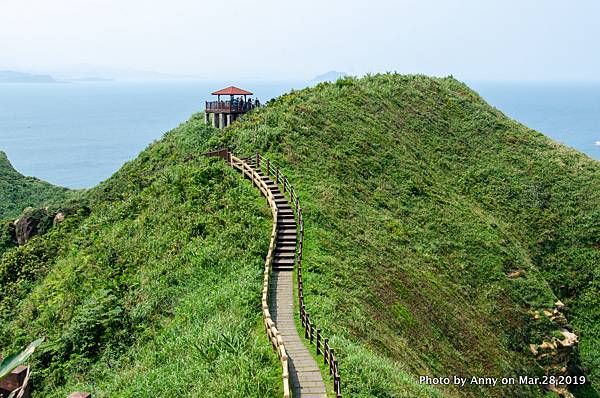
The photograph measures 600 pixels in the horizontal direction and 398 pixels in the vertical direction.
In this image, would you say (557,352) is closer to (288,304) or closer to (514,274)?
(514,274)

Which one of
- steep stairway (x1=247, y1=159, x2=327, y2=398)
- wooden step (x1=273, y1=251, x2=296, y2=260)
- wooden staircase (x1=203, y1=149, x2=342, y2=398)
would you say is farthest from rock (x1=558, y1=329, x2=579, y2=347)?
wooden step (x1=273, y1=251, x2=296, y2=260)

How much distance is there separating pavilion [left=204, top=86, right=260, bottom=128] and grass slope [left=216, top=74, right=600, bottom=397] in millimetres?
4903

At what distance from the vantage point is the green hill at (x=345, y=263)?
68.7 feet

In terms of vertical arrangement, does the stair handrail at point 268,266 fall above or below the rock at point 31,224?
above

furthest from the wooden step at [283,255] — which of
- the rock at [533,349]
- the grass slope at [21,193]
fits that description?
the grass slope at [21,193]

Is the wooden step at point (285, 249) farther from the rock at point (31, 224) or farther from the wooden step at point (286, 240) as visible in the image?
Answer: the rock at point (31, 224)

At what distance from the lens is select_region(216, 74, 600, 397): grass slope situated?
2556 cm

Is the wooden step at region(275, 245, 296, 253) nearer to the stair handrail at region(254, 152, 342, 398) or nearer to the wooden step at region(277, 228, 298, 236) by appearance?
the stair handrail at region(254, 152, 342, 398)

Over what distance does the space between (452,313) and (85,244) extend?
2352 cm

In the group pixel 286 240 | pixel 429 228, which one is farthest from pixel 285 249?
pixel 429 228

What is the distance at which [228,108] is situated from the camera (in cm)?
5916

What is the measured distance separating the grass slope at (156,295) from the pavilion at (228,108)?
63.0ft

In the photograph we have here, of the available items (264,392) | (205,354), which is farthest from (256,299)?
(264,392)

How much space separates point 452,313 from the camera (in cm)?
3112
